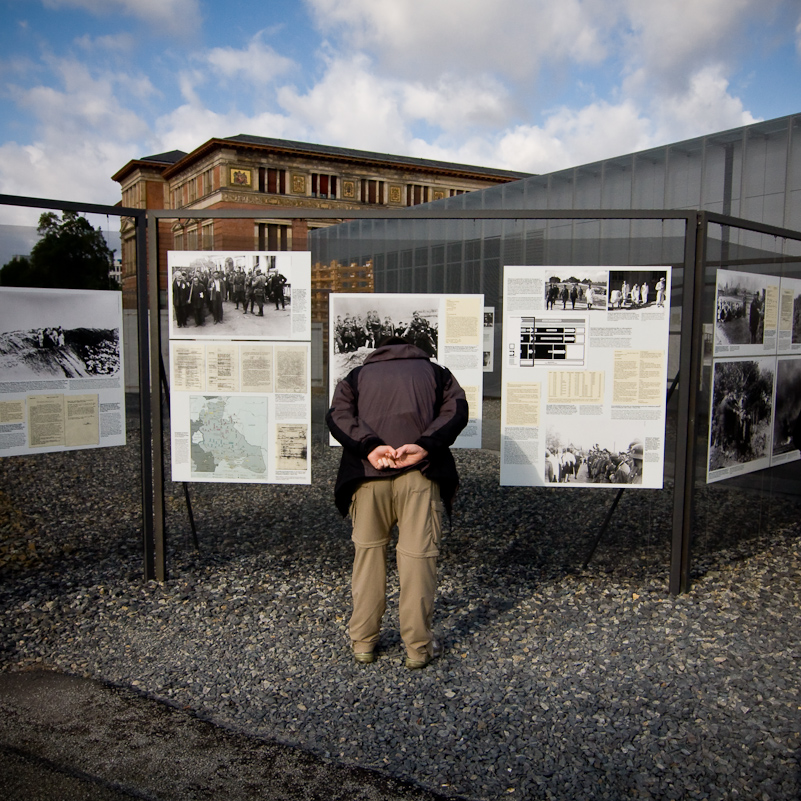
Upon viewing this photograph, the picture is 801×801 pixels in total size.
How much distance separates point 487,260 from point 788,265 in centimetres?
284

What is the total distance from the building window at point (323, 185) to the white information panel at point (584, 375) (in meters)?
61.8

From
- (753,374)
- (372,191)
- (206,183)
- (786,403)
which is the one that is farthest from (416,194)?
(753,374)

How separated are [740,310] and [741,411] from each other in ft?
2.63

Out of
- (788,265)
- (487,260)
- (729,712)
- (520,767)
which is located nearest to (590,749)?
(520,767)

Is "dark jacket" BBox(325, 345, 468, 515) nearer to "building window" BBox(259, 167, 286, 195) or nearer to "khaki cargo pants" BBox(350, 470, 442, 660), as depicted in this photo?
"khaki cargo pants" BBox(350, 470, 442, 660)

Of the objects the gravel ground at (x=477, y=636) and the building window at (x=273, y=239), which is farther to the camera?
the building window at (x=273, y=239)

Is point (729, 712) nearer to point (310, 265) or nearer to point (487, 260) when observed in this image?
point (487, 260)

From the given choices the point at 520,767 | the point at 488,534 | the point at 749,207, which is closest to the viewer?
the point at 520,767

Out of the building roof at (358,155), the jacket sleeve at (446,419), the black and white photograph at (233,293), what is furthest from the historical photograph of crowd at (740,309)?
the building roof at (358,155)

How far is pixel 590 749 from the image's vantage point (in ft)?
10.5

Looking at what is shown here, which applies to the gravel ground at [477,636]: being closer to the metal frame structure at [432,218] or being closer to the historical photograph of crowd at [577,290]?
the metal frame structure at [432,218]

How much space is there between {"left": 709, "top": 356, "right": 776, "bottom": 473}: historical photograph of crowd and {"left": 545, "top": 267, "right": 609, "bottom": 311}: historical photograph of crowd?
1.12 meters

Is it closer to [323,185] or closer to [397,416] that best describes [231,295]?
[397,416]

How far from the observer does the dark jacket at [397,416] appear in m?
3.90
